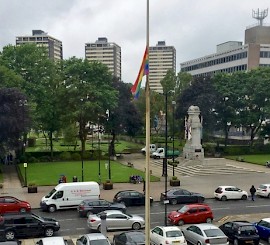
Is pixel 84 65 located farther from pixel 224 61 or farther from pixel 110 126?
pixel 224 61

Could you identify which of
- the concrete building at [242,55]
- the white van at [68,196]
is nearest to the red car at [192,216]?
the white van at [68,196]

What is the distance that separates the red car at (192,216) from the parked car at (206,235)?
13.7 feet

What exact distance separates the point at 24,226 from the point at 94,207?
5957 mm

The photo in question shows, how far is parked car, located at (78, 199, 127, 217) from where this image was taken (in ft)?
93.1

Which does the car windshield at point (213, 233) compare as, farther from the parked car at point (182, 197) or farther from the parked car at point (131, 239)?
the parked car at point (182, 197)

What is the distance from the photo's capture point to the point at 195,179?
4566 cm

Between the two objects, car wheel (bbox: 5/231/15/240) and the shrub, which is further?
the shrub

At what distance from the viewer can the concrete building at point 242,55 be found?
10106cm

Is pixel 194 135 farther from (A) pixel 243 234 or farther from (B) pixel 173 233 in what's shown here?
(B) pixel 173 233

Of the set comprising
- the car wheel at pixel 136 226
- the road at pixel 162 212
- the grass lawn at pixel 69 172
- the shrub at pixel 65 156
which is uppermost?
the shrub at pixel 65 156

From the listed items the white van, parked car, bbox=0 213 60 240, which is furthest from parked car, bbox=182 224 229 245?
the white van

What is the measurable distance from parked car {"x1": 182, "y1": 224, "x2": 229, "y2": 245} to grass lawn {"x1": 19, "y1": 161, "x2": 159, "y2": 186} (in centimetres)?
2059

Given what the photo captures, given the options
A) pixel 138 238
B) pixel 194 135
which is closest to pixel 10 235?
pixel 138 238

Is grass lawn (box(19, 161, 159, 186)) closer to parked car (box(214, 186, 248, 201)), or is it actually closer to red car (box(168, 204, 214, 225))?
parked car (box(214, 186, 248, 201))
